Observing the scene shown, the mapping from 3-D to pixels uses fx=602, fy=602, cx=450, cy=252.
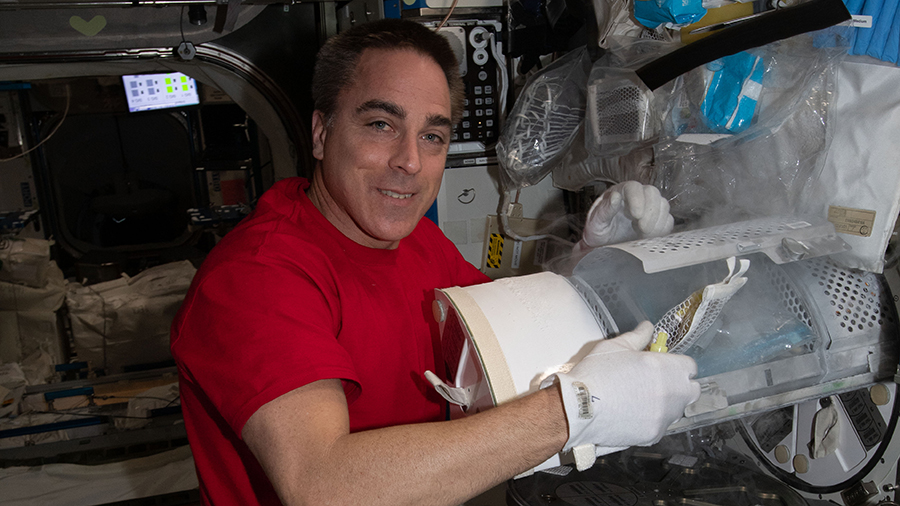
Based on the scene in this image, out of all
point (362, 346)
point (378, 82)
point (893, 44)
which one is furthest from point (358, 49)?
point (893, 44)

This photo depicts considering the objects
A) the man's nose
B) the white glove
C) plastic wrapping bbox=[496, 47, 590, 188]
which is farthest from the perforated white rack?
plastic wrapping bbox=[496, 47, 590, 188]

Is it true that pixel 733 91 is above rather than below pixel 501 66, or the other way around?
below

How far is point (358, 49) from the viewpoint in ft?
4.49

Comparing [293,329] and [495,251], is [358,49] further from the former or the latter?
[495,251]

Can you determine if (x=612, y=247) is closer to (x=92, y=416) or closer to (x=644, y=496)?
(x=644, y=496)

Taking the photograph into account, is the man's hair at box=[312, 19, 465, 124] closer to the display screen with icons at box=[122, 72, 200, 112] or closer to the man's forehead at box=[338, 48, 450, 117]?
the man's forehead at box=[338, 48, 450, 117]

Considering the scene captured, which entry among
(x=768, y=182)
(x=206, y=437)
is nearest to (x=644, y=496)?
(x=768, y=182)

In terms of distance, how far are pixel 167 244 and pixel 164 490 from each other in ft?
9.72

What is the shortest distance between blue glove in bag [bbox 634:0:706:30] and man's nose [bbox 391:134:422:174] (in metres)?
0.62

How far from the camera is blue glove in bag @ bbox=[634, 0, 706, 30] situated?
1300 mm

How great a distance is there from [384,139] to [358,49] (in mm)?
223

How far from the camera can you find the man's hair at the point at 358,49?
136cm

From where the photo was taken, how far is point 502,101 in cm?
221

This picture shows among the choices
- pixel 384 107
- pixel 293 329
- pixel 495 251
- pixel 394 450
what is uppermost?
pixel 384 107
